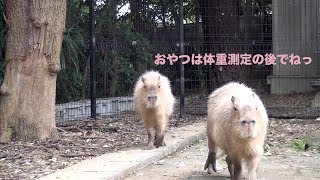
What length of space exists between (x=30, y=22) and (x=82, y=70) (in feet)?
12.8

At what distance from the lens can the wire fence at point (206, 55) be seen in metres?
11.1

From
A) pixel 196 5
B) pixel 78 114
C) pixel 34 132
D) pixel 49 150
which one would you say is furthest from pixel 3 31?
pixel 196 5

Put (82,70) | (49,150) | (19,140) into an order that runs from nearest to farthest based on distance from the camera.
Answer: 1. (49,150)
2. (19,140)
3. (82,70)

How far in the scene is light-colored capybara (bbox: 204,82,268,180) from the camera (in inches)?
201

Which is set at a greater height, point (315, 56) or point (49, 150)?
point (315, 56)

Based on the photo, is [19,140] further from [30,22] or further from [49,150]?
[30,22]

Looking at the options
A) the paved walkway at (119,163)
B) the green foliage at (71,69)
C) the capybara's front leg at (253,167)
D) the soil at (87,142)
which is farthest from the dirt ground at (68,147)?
the capybara's front leg at (253,167)

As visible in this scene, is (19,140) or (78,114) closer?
(19,140)

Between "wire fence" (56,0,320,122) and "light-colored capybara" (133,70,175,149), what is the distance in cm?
Answer: 304

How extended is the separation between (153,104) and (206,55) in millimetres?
4679

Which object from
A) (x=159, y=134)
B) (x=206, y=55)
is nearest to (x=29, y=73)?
(x=159, y=134)

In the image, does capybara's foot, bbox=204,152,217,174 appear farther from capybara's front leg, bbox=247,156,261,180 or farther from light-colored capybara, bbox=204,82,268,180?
capybara's front leg, bbox=247,156,261,180

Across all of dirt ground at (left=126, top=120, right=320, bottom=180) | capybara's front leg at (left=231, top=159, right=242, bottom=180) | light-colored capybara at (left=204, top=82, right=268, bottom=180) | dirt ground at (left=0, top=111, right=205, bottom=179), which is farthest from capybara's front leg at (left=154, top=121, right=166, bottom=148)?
capybara's front leg at (left=231, top=159, right=242, bottom=180)

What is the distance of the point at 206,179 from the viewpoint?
19.5 ft
